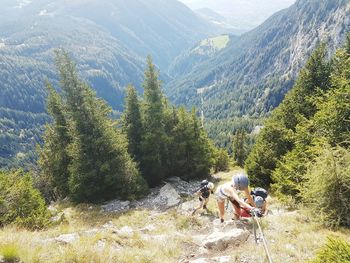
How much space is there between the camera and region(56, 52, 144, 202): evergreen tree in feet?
96.4

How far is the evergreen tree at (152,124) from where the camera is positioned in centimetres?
3541

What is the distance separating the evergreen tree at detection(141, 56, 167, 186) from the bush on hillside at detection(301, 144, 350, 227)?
22.8m

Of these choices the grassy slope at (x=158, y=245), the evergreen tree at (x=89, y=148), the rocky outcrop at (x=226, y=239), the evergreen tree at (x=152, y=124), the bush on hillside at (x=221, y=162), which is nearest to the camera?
the grassy slope at (x=158, y=245)

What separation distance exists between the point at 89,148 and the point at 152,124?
Result: 8162mm

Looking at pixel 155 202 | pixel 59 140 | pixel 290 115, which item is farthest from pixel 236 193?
pixel 59 140

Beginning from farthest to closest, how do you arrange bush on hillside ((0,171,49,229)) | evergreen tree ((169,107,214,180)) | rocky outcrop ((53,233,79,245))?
evergreen tree ((169,107,214,180)), bush on hillside ((0,171,49,229)), rocky outcrop ((53,233,79,245))

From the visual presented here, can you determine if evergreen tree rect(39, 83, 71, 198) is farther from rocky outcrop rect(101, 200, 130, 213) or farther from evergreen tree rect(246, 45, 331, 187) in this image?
evergreen tree rect(246, 45, 331, 187)

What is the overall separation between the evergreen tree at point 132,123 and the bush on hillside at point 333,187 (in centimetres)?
2453

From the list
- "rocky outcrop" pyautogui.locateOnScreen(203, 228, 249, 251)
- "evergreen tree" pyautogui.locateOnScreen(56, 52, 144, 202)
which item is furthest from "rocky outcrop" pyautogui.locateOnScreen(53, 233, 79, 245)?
"evergreen tree" pyautogui.locateOnScreen(56, 52, 144, 202)

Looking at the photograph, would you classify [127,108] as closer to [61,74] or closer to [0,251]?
[61,74]

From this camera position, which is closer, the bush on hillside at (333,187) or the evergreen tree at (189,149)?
the bush on hillside at (333,187)

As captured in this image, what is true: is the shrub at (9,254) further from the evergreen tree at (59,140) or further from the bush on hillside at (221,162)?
the bush on hillside at (221,162)

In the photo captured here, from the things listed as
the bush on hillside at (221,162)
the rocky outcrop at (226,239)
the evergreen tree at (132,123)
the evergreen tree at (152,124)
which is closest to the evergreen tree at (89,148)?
the evergreen tree at (152,124)

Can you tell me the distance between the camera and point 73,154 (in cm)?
2962
